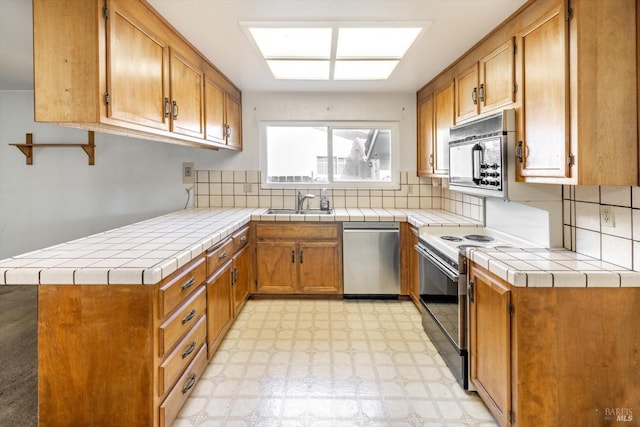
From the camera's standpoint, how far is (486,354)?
68.7 inches

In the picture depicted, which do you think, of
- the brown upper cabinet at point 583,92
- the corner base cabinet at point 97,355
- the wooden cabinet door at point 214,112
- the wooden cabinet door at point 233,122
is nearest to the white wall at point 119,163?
the wooden cabinet door at point 233,122

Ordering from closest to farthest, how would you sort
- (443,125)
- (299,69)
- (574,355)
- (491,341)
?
1. (574,355)
2. (491,341)
3. (299,69)
4. (443,125)

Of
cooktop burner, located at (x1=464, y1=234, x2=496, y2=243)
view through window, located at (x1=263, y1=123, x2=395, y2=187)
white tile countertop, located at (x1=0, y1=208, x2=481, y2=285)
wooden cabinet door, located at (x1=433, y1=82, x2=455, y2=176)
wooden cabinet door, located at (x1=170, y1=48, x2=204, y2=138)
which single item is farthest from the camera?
view through window, located at (x1=263, y1=123, x2=395, y2=187)

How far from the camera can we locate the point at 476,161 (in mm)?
2172

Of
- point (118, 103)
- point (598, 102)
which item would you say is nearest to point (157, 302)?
point (118, 103)

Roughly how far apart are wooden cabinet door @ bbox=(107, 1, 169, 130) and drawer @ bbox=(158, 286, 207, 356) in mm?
996

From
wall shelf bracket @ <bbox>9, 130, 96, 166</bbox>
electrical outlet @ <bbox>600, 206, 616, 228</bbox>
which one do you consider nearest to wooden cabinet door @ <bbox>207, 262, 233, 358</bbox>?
electrical outlet @ <bbox>600, 206, 616, 228</bbox>

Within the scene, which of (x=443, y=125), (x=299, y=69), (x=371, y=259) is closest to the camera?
(x=299, y=69)

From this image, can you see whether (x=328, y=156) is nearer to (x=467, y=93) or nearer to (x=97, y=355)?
(x=467, y=93)

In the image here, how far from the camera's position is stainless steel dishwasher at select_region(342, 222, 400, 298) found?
3.36 metres

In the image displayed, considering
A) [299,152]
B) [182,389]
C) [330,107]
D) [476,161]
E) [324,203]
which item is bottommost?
[182,389]

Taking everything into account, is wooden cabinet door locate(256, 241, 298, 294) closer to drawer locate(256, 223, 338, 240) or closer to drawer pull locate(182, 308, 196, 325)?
drawer locate(256, 223, 338, 240)

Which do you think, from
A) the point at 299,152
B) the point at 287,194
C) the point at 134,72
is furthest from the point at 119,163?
the point at 134,72

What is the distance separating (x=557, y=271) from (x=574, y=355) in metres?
0.36
